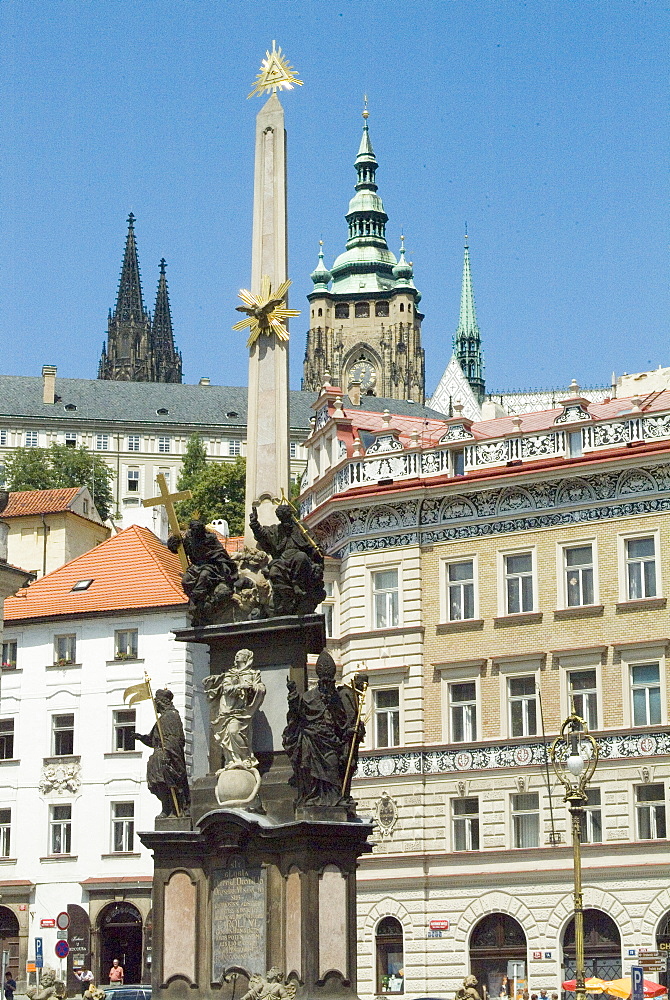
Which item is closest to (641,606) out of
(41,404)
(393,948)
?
(393,948)

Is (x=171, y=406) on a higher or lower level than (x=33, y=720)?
higher

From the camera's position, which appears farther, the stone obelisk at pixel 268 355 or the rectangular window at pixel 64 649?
the rectangular window at pixel 64 649

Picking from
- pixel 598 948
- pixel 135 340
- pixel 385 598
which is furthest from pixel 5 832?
pixel 135 340

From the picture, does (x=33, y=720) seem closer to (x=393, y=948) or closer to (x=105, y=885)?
(x=105, y=885)

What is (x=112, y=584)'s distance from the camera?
1911 inches

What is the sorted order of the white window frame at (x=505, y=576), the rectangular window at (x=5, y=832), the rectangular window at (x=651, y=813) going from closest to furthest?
the rectangular window at (x=651, y=813) < the white window frame at (x=505, y=576) < the rectangular window at (x=5, y=832)

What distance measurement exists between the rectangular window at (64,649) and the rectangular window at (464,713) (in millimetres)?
10219

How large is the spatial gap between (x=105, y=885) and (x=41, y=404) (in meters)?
89.0

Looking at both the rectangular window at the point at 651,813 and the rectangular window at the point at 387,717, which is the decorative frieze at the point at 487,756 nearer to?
the rectangular window at the point at 387,717

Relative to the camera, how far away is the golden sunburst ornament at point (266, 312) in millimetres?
25406

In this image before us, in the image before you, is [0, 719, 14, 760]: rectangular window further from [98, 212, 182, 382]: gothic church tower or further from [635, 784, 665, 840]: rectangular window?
[98, 212, 182, 382]: gothic church tower

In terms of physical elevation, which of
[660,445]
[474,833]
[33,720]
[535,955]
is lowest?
[535,955]

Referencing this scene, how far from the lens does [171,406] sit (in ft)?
444

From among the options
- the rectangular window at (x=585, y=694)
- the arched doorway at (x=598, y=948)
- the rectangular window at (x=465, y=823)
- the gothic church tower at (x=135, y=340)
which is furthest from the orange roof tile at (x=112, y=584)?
the gothic church tower at (x=135, y=340)
